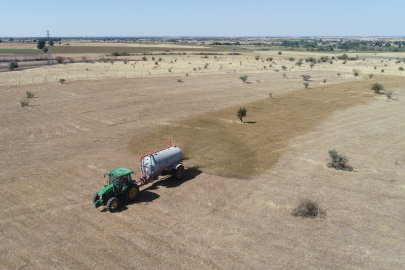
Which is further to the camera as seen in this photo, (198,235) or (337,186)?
(337,186)

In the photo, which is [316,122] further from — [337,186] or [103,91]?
[103,91]

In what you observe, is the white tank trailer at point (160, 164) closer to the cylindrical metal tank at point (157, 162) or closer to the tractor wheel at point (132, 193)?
the cylindrical metal tank at point (157, 162)

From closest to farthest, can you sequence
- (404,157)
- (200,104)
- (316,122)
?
(404,157) → (316,122) → (200,104)

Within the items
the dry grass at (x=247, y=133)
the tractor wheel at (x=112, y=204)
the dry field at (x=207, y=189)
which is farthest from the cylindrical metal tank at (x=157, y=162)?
the dry grass at (x=247, y=133)

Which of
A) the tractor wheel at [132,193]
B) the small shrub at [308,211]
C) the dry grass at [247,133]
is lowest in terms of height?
the small shrub at [308,211]

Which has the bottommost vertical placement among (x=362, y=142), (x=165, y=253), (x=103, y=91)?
(x=165, y=253)

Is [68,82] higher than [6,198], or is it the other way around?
[68,82]

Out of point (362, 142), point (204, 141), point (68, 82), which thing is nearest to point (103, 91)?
point (68, 82)
